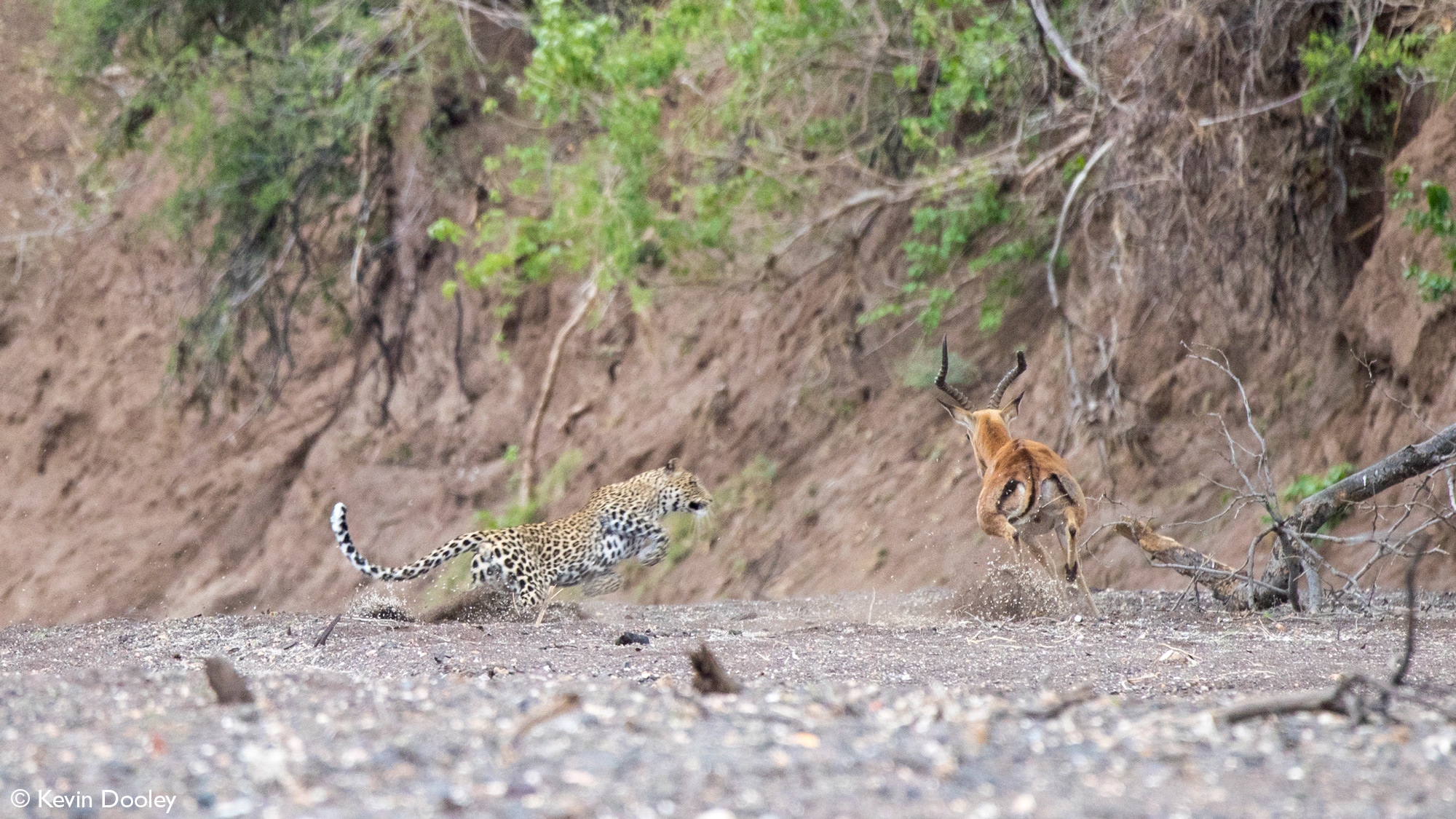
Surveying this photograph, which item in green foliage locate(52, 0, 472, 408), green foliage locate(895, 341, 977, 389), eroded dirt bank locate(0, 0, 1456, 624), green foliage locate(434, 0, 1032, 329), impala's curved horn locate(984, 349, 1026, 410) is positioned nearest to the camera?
impala's curved horn locate(984, 349, 1026, 410)

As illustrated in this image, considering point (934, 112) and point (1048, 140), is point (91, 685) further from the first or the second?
point (1048, 140)

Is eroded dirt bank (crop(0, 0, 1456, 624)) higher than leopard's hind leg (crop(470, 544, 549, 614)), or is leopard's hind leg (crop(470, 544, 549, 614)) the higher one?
eroded dirt bank (crop(0, 0, 1456, 624))

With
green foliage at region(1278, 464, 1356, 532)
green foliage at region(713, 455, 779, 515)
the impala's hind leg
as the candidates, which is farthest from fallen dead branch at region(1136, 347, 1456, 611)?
green foliage at region(713, 455, 779, 515)

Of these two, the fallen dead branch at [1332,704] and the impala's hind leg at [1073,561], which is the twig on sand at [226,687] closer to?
the fallen dead branch at [1332,704]

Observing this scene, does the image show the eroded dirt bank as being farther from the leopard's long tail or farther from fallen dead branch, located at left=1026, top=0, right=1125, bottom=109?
the leopard's long tail

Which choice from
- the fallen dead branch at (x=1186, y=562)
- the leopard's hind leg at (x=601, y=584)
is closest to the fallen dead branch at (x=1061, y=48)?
the fallen dead branch at (x=1186, y=562)

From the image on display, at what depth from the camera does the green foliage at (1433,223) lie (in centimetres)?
951

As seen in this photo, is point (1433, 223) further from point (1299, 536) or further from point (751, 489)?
point (751, 489)

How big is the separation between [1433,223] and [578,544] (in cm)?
709

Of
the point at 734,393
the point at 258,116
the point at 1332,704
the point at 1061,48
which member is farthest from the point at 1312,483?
the point at 258,116

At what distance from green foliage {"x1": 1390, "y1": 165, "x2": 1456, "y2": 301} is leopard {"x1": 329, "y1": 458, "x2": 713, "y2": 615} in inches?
245

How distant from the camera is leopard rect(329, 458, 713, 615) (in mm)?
10672

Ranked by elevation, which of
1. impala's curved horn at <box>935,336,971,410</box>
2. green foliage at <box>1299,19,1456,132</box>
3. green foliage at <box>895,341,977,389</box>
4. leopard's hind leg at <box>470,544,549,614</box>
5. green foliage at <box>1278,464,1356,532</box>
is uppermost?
green foliage at <box>1299,19,1456,132</box>

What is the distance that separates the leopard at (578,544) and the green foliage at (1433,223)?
20.5ft
